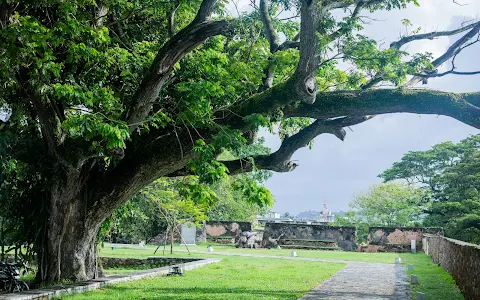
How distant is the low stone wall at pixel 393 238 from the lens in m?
27.4

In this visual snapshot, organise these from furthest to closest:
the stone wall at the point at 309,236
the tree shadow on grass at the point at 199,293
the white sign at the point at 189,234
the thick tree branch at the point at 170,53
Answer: the stone wall at the point at 309,236, the white sign at the point at 189,234, the tree shadow on grass at the point at 199,293, the thick tree branch at the point at 170,53

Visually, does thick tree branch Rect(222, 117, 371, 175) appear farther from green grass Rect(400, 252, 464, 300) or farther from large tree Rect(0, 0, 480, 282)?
green grass Rect(400, 252, 464, 300)

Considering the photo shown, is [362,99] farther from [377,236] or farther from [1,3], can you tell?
[377,236]

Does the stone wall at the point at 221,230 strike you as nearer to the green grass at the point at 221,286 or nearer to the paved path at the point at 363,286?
the paved path at the point at 363,286

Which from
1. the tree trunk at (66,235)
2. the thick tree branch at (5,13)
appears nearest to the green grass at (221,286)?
the tree trunk at (66,235)

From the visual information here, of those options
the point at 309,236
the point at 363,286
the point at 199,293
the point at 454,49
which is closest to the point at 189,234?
the point at 309,236

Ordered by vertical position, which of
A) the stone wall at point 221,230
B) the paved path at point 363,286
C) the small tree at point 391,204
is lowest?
the paved path at point 363,286

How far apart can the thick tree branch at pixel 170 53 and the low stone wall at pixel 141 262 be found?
8283mm

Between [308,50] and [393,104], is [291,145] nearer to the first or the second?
[393,104]

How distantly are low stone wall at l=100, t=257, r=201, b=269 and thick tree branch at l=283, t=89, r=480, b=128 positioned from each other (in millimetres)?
8207

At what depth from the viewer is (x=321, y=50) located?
8.45 meters

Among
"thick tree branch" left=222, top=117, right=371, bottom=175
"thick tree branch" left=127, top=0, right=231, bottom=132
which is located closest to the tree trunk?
"thick tree branch" left=127, top=0, right=231, bottom=132

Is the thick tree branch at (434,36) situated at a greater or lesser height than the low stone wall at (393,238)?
greater

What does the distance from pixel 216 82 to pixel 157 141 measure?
1518 millimetres
